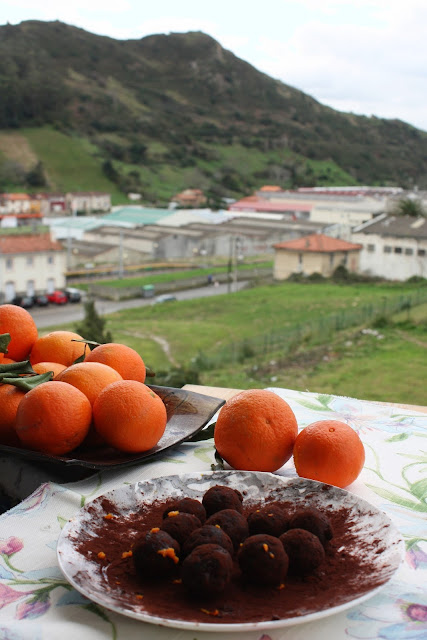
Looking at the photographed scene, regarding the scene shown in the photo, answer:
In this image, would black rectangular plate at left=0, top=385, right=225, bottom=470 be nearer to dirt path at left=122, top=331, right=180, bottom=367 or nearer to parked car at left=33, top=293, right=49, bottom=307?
dirt path at left=122, top=331, right=180, bottom=367

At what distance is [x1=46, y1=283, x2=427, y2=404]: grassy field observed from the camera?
5.46m

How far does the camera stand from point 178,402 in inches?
38.6

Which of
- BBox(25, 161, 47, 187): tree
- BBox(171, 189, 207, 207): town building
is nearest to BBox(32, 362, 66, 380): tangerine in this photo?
BBox(171, 189, 207, 207): town building

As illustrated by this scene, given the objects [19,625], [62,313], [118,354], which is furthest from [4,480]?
[62,313]

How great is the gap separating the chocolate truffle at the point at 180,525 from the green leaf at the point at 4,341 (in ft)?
1.61

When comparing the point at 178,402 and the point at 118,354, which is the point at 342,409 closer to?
the point at 178,402

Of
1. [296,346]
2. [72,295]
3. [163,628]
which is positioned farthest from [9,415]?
[72,295]

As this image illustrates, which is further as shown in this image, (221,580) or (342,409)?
(342,409)

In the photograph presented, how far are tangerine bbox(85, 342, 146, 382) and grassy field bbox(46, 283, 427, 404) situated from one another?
3.91ft

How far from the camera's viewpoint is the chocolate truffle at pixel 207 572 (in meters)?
0.47

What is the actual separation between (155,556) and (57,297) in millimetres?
12877

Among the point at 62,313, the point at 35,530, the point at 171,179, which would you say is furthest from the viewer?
the point at 171,179

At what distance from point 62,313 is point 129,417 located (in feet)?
39.4

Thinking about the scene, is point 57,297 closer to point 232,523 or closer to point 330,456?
point 330,456
